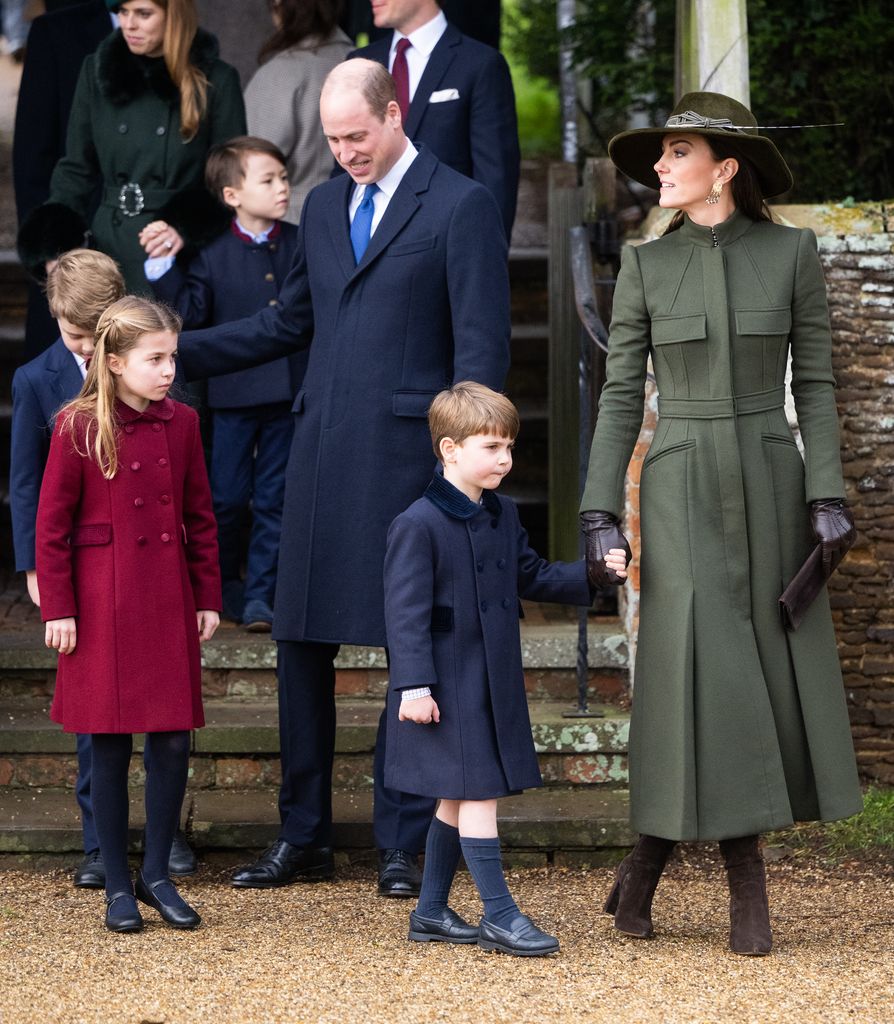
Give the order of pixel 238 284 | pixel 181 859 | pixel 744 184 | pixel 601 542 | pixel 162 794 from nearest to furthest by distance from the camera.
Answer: pixel 601 542, pixel 744 184, pixel 162 794, pixel 181 859, pixel 238 284

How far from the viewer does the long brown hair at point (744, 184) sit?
3955 millimetres

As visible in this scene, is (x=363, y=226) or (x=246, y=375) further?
(x=246, y=375)

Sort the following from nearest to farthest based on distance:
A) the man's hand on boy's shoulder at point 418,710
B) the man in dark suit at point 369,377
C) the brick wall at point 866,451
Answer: the man's hand on boy's shoulder at point 418,710
the man in dark suit at point 369,377
the brick wall at point 866,451

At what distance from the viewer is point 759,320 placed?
393 centimetres

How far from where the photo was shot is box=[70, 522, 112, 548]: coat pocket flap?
408 centimetres

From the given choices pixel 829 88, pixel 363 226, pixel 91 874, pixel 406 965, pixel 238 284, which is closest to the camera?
pixel 406 965

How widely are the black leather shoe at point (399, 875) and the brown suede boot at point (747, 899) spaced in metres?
0.88

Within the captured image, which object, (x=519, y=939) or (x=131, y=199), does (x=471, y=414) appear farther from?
(x=131, y=199)

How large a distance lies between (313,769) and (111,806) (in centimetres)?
58

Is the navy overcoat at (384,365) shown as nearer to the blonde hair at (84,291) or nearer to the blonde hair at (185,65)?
the blonde hair at (84,291)

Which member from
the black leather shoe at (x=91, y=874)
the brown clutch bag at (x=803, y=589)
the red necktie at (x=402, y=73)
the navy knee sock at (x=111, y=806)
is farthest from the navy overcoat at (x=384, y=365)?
the red necktie at (x=402, y=73)

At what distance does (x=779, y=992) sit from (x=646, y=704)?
0.70 meters

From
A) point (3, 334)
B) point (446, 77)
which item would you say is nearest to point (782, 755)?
point (446, 77)

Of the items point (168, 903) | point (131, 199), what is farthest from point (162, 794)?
point (131, 199)
